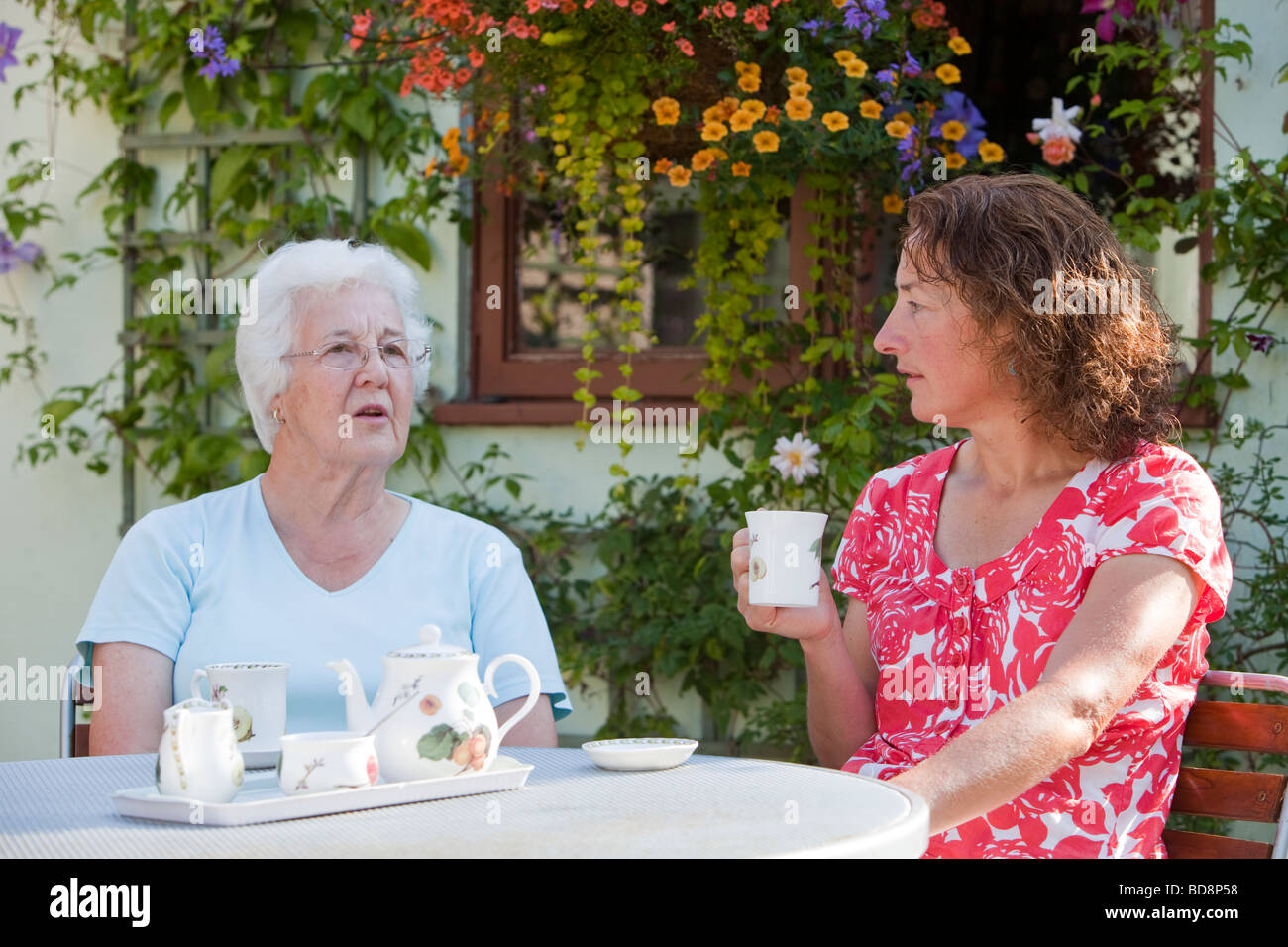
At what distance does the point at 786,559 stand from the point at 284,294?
113 cm

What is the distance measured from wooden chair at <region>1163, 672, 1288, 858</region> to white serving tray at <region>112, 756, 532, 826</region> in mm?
1010

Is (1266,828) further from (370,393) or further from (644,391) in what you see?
(370,393)

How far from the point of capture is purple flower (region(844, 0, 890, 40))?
3229mm

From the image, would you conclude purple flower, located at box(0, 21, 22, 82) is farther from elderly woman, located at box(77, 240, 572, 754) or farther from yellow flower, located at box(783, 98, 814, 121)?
yellow flower, located at box(783, 98, 814, 121)

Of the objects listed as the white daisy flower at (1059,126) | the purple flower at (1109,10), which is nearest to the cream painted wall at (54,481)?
the white daisy flower at (1059,126)

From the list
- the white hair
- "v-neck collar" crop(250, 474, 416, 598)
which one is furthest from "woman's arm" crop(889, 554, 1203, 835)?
the white hair

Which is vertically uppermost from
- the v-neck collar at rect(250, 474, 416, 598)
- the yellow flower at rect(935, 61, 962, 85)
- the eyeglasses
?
the yellow flower at rect(935, 61, 962, 85)

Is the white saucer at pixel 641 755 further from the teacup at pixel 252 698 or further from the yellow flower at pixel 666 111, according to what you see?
the yellow flower at pixel 666 111

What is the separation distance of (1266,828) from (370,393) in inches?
99.4

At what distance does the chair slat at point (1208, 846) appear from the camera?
1.88 meters

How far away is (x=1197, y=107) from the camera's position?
3.59 meters

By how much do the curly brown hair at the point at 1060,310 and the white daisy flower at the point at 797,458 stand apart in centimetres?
123

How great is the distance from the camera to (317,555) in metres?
2.39

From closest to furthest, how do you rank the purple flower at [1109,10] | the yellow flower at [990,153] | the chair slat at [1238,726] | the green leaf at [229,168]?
the chair slat at [1238,726]
the yellow flower at [990,153]
the purple flower at [1109,10]
the green leaf at [229,168]
